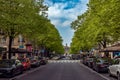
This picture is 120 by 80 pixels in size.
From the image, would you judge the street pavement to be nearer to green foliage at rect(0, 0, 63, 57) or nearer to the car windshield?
the car windshield

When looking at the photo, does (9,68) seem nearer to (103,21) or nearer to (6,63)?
(6,63)

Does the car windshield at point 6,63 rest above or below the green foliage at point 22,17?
below

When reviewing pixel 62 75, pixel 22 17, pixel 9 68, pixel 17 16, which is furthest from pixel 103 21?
pixel 9 68

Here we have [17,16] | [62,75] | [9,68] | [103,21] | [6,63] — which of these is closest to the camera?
[9,68]

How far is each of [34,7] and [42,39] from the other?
4792 cm

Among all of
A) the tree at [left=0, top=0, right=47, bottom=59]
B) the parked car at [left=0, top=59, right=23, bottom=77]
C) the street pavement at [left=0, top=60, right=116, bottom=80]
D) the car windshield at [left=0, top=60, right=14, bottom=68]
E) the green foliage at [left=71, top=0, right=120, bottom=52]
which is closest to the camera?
the street pavement at [left=0, top=60, right=116, bottom=80]

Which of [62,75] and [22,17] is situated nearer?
[62,75]

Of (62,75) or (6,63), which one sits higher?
(6,63)

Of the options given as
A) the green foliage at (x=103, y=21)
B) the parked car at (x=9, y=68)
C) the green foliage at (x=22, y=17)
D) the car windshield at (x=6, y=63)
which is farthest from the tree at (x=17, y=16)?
the green foliage at (x=103, y=21)

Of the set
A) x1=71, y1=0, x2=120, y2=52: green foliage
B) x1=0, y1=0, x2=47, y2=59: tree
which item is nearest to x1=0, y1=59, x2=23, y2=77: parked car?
x1=0, y1=0, x2=47, y2=59: tree

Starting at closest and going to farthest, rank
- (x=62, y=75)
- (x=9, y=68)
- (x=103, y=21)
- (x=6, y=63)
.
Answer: (x=9, y=68) < (x=6, y=63) < (x=62, y=75) < (x=103, y=21)

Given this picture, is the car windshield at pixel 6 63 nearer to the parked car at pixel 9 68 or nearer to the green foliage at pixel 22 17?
Result: the parked car at pixel 9 68

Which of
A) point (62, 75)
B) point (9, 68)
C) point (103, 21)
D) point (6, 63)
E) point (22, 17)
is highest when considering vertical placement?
point (22, 17)

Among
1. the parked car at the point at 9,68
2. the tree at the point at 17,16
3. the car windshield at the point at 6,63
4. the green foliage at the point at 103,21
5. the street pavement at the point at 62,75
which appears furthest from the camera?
the tree at the point at 17,16
